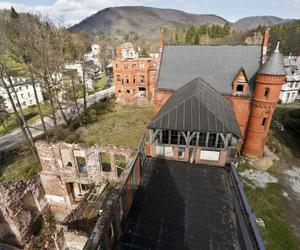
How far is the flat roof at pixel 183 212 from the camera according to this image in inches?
329

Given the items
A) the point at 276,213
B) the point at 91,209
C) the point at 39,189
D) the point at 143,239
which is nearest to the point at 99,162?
the point at 91,209

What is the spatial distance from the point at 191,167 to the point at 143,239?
20.4 ft

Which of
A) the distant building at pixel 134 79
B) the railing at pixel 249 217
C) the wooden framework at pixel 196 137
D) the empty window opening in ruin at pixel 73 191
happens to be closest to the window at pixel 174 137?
the wooden framework at pixel 196 137

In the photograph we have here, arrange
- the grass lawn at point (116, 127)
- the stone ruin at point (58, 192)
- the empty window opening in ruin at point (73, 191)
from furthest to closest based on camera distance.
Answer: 1. the grass lawn at point (116, 127)
2. the empty window opening in ruin at point (73, 191)
3. the stone ruin at point (58, 192)

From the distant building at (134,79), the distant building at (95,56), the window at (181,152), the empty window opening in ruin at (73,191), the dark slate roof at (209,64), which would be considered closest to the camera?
the window at (181,152)

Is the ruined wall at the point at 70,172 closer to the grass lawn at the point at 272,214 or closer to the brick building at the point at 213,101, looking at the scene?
the brick building at the point at 213,101

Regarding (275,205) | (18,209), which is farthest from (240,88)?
(18,209)

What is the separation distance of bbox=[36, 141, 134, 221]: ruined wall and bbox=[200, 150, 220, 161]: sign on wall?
5.11m

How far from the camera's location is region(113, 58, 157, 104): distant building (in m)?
40.5

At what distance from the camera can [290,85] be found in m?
43.4

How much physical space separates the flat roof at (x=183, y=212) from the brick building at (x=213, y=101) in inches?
66.3

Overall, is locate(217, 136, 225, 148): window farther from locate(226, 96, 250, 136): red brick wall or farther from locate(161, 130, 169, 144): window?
locate(226, 96, 250, 136): red brick wall

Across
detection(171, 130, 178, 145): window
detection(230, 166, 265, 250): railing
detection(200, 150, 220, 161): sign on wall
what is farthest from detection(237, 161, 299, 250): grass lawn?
detection(171, 130, 178, 145): window

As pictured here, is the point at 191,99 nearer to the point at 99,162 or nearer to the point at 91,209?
the point at 99,162
